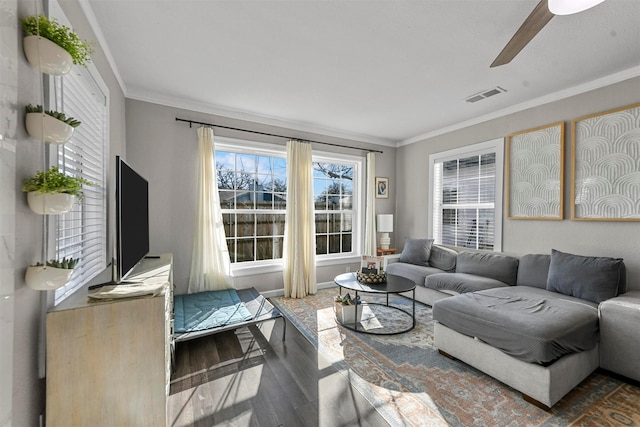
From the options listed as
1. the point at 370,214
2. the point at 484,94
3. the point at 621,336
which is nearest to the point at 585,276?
the point at 621,336

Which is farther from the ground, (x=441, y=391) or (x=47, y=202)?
(x=47, y=202)

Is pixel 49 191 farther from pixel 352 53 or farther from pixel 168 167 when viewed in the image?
pixel 168 167

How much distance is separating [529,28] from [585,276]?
91.4 inches

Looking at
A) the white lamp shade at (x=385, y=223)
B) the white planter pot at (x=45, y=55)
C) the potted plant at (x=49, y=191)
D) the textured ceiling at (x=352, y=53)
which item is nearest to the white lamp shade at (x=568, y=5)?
the textured ceiling at (x=352, y=53)

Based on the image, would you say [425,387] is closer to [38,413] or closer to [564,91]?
[38,413]

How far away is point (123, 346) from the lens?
1.36 metres

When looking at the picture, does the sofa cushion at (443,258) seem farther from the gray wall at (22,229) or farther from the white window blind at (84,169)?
the gray wall at (22,229)

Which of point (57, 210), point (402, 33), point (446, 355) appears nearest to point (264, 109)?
point (402, 33)

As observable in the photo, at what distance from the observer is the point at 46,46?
1.11 metres

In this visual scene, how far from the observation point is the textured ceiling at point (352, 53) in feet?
6.24

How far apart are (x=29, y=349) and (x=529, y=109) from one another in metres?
4.82

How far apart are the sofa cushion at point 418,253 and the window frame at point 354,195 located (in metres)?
0.92

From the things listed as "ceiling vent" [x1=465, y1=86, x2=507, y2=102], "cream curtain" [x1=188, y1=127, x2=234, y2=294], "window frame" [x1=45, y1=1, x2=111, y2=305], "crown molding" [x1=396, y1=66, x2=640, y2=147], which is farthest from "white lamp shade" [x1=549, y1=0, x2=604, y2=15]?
"cream curtain" [x1=188, y1=127, x2=234, y2=294]

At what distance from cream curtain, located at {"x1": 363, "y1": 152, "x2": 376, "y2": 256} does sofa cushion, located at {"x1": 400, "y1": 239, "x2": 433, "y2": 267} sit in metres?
0.67
